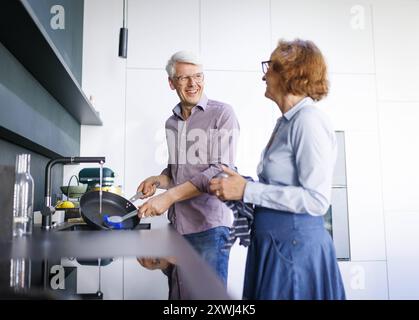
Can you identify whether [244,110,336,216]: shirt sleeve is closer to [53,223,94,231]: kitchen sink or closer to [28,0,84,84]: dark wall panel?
[53,223,94,231]: kitchen sink

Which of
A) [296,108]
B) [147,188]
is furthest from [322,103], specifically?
[296,108]

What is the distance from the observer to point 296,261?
0.88m

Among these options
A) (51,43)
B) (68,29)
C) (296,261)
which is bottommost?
(296,261)

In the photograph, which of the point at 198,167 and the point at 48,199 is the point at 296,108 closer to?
the point at 198,167

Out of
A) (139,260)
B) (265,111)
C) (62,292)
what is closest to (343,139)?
(265,111)

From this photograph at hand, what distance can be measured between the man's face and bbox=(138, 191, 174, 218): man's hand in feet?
1.53

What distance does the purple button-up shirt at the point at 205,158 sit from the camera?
51.8 inches

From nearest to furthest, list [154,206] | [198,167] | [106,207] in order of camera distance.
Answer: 1. [154,206]
2. [106,207]
3. [198,167]

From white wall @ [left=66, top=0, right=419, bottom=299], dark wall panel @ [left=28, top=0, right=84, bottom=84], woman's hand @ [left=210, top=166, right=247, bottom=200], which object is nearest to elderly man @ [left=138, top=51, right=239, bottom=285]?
woman's hand @ [left=210, top=166, right=247, bottom=200]

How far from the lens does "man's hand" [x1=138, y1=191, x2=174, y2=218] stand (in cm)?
112

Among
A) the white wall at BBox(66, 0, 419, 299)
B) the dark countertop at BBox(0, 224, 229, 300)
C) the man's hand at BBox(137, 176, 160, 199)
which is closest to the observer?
the dark countertop at BBox(0, 224, 229, 300)

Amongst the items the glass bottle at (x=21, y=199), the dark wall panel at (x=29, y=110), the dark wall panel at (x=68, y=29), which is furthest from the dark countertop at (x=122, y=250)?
the dark wall panel at (x=68, y=29)

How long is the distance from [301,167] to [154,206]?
1.49ft

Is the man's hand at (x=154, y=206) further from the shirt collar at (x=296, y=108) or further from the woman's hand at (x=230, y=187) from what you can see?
the shirt collar at (x=296, y=108)
